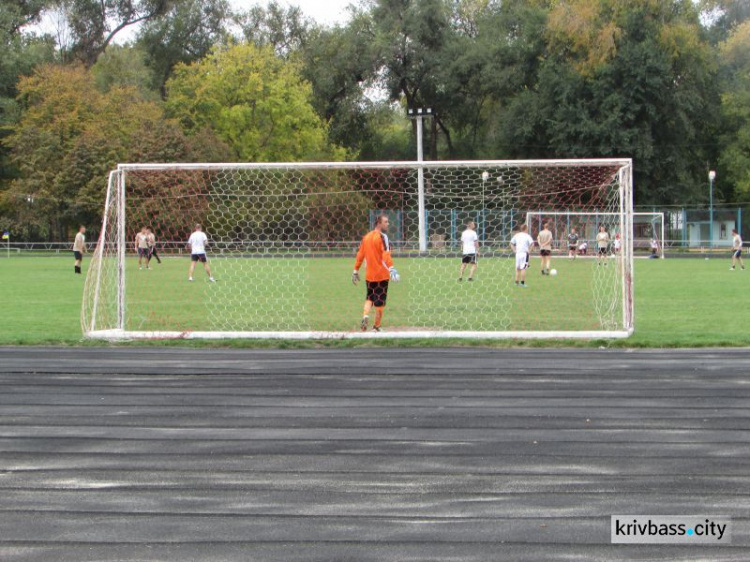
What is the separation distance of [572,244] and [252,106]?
32.9 metres

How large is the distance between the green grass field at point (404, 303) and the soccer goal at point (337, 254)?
77mm

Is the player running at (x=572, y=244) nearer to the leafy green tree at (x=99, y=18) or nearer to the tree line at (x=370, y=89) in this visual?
the tree line at (x=370, y=89)

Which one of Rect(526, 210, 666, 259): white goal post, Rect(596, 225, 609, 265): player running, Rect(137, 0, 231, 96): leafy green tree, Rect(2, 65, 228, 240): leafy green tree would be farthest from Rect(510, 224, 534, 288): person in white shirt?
Rect(137, 0, 231, 96): leafy green tree

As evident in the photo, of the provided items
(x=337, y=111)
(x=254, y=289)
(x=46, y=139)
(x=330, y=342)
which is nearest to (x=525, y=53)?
(x=337, y=111)

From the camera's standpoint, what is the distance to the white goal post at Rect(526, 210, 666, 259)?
692 inches

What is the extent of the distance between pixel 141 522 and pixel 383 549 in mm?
1262

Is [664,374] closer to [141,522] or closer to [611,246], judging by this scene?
[141,522]

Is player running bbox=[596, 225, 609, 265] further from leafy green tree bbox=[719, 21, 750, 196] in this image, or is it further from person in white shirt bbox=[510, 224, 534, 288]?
leafy green tree bbox=[719, 21, 750, 196]

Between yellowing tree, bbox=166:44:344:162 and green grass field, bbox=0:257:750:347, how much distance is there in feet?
96.4

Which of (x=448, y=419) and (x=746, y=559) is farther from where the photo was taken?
(x=448, y=419)

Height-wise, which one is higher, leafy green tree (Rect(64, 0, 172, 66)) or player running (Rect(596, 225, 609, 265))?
leafy green tree (Rect(64, 0, 172, 66))

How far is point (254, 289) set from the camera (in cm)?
1988

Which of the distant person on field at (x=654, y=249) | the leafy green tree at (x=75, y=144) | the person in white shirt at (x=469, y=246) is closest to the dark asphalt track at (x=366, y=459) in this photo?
the person in white shirt at (x=469, y=246)

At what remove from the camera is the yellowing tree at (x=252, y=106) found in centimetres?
5378
